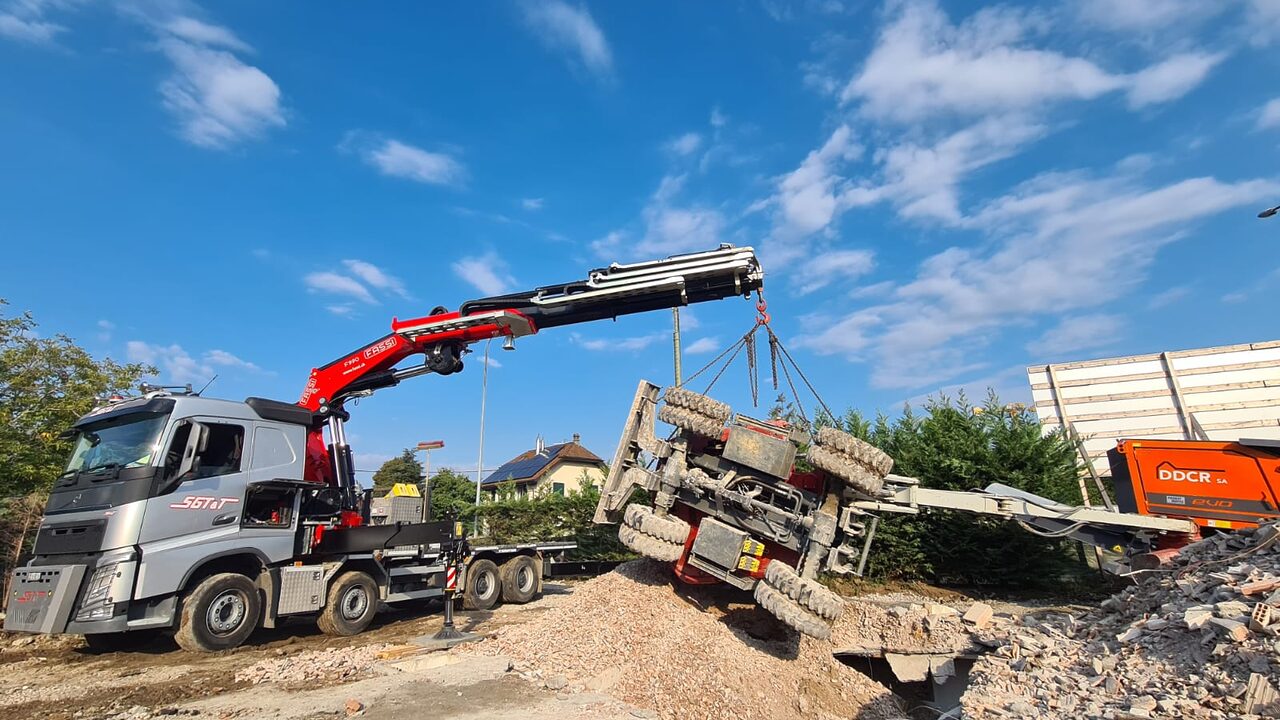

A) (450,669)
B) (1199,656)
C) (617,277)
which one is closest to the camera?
(1199,656)

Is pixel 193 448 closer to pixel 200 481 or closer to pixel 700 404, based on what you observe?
pixel 200 481

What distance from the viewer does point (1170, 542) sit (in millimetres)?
8758

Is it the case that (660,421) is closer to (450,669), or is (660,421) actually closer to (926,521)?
(450,669)

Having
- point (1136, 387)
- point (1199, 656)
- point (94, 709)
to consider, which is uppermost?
point (1136, 387)

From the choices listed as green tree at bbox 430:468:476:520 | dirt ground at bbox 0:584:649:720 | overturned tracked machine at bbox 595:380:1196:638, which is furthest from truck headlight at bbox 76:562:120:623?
green tree at bbox 430:468:476:520

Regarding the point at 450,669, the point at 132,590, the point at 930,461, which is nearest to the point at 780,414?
the point at 930,461

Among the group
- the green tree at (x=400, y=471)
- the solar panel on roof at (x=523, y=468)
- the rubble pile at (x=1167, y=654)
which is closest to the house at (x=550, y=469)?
the solar panel on roof at (x=523, y=468)

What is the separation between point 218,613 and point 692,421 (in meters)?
6.77

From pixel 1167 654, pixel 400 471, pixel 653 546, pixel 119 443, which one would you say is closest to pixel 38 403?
pixel 119 443

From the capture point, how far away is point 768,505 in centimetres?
797

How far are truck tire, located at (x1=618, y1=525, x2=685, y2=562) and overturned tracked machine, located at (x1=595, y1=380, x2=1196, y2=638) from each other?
1 cm

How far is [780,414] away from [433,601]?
1023 centimetres

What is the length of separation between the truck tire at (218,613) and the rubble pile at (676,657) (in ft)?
12.0

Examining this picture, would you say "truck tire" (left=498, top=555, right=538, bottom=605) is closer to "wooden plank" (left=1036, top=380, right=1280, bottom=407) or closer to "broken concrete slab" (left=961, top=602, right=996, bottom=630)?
"broken concrete slab" (left=961, top=602, right=996, bottom=630)
